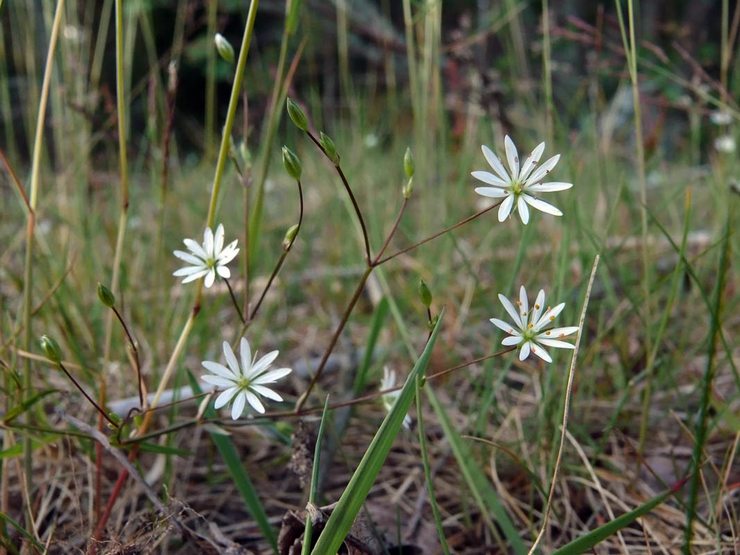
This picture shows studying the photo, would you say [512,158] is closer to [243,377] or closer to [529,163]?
[529,163]

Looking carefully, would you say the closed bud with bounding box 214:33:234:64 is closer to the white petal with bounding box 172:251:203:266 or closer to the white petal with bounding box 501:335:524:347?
the white petal with bounding box 172:251:203:266

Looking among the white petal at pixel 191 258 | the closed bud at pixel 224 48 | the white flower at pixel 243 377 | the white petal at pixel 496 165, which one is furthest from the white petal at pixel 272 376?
the closed bud at pixel 224 48

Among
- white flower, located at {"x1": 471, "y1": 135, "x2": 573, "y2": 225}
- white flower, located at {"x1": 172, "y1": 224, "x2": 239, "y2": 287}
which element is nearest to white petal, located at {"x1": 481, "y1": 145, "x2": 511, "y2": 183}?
white flower, located at {"x1": 471, "y1": 135, "x2": 573, "y2": 225}

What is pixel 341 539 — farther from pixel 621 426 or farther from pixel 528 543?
pixel 621 426

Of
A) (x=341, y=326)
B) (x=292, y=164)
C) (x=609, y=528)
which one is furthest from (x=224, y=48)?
(x=609, y=528)

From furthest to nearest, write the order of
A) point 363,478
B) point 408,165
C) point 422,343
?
1. point 422,343
2. point 408,165
3. point 363,478
